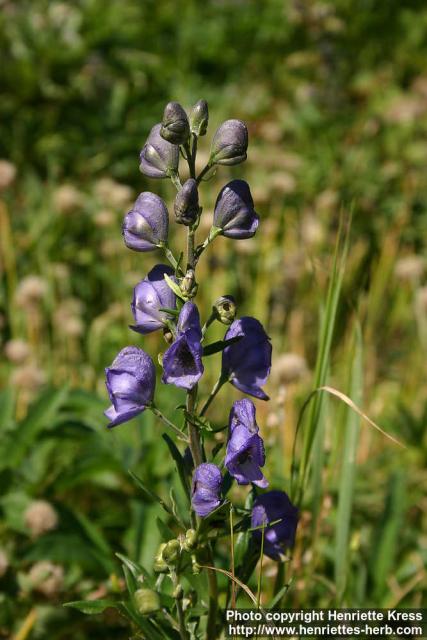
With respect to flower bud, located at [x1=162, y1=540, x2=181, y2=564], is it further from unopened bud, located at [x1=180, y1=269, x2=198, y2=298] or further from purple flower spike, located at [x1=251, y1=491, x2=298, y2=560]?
unopened bud, located at [x1=180, y1=269, x2=198, y2=298]

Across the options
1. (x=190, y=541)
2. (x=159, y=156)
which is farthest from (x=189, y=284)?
(x=190, y=541)

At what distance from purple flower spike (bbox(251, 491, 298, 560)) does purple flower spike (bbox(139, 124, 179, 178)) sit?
0.67 m

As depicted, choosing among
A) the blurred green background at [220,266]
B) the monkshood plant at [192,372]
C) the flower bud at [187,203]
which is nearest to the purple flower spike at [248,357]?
the monkshood plant at [192,372]

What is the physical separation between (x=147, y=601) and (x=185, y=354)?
0.46 meters

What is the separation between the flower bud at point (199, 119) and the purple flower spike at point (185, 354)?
0.34m

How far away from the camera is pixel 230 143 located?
146cm

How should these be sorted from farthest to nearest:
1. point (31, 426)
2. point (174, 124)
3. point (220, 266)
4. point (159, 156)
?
point (220, 266) → point (31, 426) → point (159, 156) → point (174, 124)

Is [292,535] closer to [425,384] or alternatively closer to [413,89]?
[425,384]

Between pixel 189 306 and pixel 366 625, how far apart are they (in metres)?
1.10

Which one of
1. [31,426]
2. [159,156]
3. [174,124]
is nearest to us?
[174,124]

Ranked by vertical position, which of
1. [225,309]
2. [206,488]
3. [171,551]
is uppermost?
[225,309]

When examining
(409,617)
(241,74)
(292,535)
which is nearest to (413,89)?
(241,74)

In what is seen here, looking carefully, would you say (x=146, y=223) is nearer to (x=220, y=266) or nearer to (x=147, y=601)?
(x=147, y=601)

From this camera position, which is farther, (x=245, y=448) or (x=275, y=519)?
(x=275, y=519)
